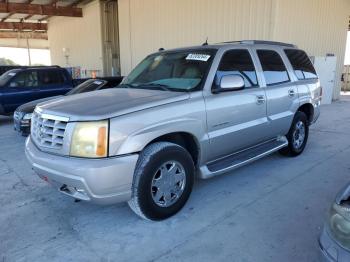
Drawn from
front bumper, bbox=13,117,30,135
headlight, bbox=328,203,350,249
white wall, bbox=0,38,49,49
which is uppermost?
white wall, bbox=0,38,49,49

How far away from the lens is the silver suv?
2.73 m

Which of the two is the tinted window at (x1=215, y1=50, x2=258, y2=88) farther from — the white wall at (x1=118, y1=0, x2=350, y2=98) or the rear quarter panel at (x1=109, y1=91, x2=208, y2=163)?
the white wall at (x1=118, y1=0, x2=350, y2=98)

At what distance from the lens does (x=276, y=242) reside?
2.84 metres

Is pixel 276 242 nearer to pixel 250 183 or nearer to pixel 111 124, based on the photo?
pixel 250 183

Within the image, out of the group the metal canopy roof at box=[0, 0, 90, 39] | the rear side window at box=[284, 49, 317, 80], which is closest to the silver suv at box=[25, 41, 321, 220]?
the rear side window at box=[284, 49, 317, 80]

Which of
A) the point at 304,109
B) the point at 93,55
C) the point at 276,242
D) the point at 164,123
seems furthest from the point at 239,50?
the point at 93,55

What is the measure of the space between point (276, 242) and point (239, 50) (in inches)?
92.0

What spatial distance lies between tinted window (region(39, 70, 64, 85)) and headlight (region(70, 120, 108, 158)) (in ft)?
23.4

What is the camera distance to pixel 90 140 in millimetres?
2715

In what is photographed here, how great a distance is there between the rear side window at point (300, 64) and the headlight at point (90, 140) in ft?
11.1

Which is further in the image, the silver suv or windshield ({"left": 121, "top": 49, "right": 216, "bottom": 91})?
windshield ({"left": 121, "top": 49, "right": 216, "bottom": 91})

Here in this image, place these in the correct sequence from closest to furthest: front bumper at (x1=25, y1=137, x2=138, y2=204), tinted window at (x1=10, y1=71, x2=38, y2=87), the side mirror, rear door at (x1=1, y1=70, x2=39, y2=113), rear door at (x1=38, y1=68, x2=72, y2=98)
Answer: front bumper at (x1=25, y1=137, x2=138, y2=204) < the side mirror < rear door at (x1=1, y1=70, x2=39, y2=113) < tinted window at (x1=10, y1=71, x2=38, y2=87) < rear door at (x1=38, y1=68, x2=72, y2=98)

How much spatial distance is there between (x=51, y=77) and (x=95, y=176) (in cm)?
750

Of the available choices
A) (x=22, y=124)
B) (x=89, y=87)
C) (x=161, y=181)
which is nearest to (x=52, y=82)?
(x=89, y=87)
